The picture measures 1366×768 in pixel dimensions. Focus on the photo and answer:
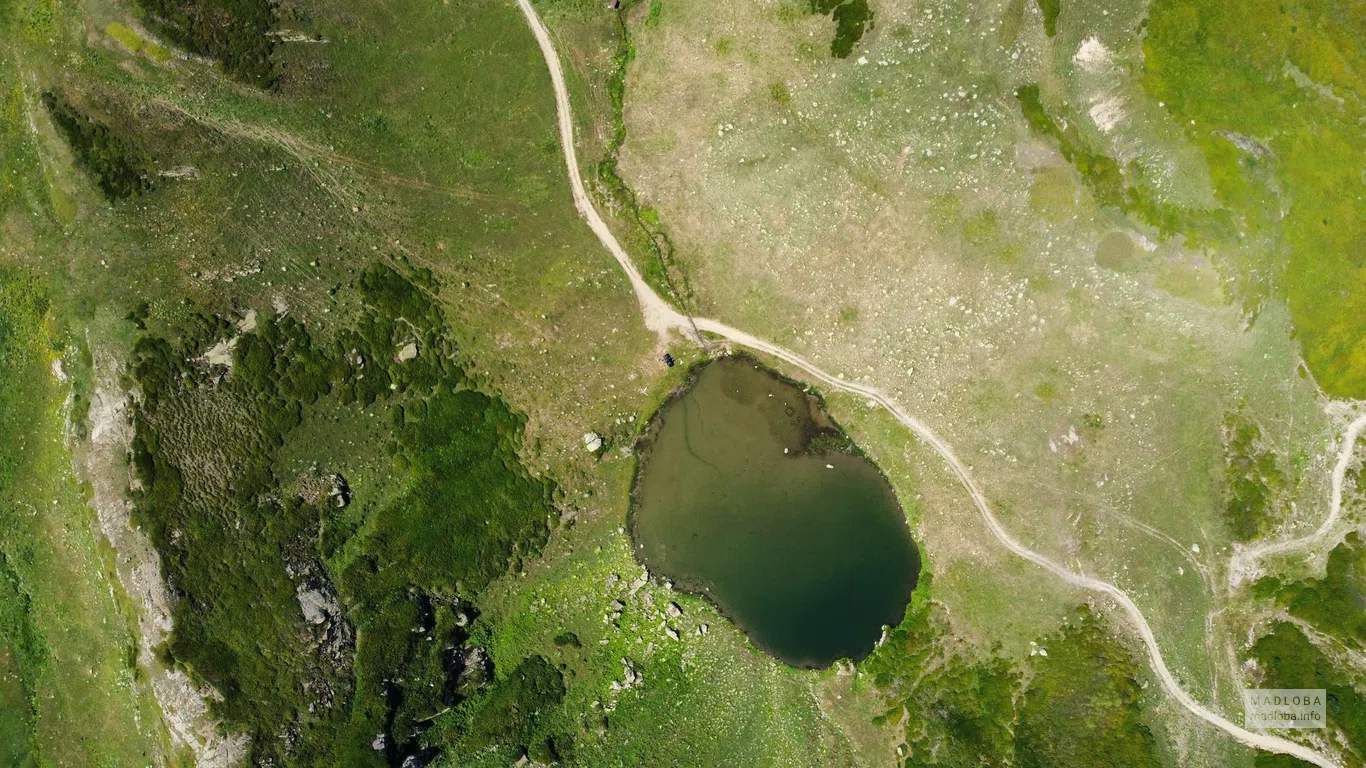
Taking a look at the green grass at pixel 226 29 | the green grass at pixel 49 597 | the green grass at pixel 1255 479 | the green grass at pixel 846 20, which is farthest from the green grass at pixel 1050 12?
the green grass at pixel 49 597

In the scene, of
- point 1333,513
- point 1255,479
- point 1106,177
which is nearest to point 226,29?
point 1106,177

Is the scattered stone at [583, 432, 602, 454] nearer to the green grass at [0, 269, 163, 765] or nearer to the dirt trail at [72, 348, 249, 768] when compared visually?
the dirt trail at [72, 348, 249, 768]


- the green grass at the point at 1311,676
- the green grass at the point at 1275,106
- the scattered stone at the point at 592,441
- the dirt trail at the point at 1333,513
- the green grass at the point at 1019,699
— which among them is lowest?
the green grass at the point at 1019,699

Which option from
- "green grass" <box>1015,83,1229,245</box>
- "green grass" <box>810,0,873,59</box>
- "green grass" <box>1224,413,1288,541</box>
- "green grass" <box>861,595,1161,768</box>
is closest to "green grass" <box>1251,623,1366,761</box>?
"green grass" <box>1224,413,1288,541</box>

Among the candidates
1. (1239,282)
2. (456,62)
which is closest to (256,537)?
(456,62)

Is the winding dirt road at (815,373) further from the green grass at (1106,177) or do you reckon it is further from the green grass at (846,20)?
the green grass at (1106,177)

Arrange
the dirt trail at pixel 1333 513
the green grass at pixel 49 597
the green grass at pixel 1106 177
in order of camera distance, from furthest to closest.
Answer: the dirt trail at pixel 1333 513, the green grass at pixel 1106 177, the green grass at pixel 49 597
